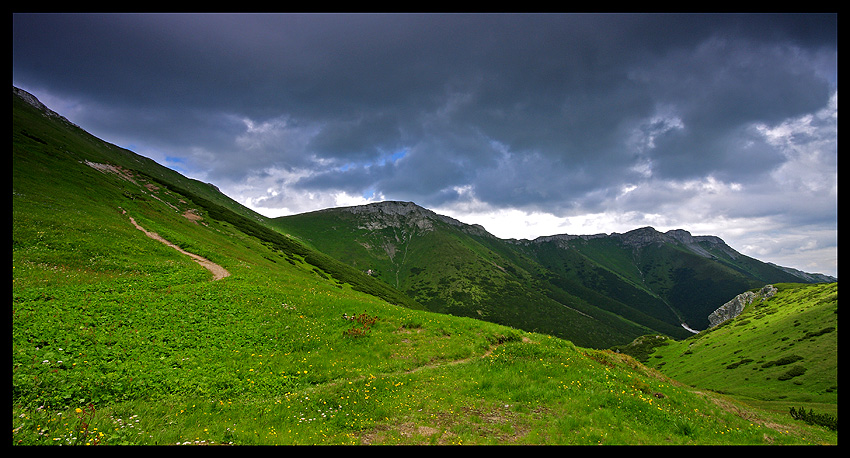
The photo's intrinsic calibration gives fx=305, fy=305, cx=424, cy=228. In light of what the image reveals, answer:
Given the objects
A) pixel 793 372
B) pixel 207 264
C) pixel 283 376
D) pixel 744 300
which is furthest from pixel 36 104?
pixel 744 300

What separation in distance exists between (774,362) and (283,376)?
81.7 meters

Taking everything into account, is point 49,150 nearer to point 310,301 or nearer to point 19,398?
point 310,301

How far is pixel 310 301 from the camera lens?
2661cm

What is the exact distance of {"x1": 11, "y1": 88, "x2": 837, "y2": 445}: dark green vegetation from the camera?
1016 cm

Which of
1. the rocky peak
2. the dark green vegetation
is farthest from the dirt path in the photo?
the rocky peak

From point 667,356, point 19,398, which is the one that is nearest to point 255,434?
point 19,398

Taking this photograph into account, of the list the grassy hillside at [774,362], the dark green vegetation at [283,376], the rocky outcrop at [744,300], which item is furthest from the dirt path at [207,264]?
the rocky outcrop at [744,300]

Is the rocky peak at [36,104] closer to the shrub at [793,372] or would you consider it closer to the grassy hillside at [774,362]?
the grassy hillside at [774,362]

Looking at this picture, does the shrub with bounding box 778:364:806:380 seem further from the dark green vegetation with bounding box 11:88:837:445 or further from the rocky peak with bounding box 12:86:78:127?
the rocky peak with bounding box 12:86:78:127

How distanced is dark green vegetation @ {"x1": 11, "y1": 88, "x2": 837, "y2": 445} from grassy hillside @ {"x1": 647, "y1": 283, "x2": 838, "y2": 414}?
3806cm

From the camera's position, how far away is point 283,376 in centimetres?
1538


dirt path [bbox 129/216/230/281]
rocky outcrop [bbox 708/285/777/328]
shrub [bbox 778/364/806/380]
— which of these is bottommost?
rocky outcrop [bbox 708/285/777/328]

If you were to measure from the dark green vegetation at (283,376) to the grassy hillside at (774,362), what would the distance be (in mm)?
38058
